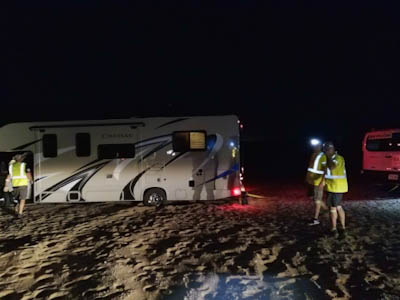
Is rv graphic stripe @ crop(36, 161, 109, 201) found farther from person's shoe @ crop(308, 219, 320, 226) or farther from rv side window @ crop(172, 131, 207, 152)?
person's shoe @ crop(308, 219, 320, 226)

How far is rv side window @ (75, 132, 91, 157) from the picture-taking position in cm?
1048

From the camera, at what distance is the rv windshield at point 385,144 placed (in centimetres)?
1401

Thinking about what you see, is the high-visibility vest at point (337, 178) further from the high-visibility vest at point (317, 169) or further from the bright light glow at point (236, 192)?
the bright light glow at point (236, 192)

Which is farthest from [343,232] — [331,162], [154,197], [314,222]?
[154,197]

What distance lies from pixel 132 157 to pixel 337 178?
6036mm

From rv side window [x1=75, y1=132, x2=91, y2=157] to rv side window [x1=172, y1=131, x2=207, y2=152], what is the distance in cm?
270

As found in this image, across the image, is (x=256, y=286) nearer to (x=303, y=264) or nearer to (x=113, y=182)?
(x=303, y=264)

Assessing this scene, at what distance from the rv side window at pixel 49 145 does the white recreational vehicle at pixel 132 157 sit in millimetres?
29

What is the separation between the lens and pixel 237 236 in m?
6.95

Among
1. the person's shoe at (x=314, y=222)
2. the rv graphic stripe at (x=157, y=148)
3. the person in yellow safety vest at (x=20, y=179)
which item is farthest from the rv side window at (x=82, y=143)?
the person's shoe at (x=314, y=222)

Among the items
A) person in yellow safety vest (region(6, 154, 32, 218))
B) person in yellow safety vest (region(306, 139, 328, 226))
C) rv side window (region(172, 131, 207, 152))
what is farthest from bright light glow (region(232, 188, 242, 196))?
person in yellow safety vest (region(6, 154, 32, 218))

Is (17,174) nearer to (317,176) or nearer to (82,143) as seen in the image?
(82,143)

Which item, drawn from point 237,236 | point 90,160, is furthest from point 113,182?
point 237,236

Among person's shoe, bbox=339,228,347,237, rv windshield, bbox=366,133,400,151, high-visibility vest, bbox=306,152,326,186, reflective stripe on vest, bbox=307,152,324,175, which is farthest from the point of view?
rv windshield, bbox=366,133,400,151
